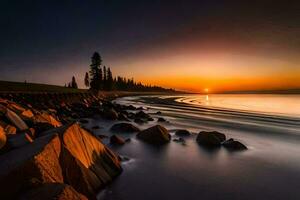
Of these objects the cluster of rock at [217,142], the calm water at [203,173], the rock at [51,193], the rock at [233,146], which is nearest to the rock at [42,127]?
the calm water at [203,173]

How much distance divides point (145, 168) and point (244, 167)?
13.8 feet

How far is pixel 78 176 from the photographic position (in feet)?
15.6

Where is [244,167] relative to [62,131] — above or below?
below

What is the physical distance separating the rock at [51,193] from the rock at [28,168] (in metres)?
0.35

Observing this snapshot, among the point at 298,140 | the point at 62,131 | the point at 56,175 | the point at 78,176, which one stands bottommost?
the point at 298,140

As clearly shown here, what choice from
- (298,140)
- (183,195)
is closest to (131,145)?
(183,195)

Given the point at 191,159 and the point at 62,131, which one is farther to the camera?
the point at 191,159

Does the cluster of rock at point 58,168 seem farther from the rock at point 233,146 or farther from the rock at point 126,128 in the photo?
the rock at point 126,128

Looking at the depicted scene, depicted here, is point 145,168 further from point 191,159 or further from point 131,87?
point 131,87

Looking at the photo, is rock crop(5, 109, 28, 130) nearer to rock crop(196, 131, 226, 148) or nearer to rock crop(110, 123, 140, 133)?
rock crop(110, 123, 140, 133)

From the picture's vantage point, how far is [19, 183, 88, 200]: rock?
2.98m

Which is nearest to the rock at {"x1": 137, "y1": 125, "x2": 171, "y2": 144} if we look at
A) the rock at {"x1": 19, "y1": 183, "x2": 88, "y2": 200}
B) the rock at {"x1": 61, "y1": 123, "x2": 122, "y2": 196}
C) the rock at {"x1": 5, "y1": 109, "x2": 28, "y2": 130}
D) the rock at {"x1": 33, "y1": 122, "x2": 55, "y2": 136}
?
the rock at {"x1": 61, "y1": 123, "x2": 122, "y2": 196}

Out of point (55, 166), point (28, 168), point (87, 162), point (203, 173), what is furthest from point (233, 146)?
point (28, 168)

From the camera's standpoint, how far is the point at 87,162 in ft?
18.7
